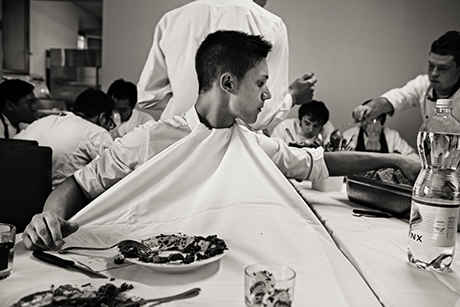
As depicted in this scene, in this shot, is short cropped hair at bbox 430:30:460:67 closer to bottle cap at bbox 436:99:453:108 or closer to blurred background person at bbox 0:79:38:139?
bottle cap at bbox 436:99:453:108

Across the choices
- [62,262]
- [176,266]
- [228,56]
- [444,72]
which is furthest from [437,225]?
[444,72]

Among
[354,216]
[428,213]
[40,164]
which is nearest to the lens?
[428,213]

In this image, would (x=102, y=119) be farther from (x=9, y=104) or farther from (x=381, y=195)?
(x=381, y=195)

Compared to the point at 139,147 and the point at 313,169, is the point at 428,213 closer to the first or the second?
the point at 313,169

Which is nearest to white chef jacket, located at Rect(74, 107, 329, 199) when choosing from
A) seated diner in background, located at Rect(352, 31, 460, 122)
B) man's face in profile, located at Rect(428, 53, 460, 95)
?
seated diner in background, located at Rect(352, 31, 460, 122)

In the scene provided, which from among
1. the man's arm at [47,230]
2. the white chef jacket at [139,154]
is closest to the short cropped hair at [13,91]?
the white chef jacket at [139,154]

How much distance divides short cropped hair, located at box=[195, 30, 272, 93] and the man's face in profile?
1563mm

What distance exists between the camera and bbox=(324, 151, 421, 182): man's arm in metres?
1.39

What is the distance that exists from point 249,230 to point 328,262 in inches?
9.2

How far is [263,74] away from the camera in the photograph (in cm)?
140

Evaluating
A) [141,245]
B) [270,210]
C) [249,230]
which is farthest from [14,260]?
[270,210]

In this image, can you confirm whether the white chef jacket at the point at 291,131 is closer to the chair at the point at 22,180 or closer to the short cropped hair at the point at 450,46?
the short cropped hair at the point at 450,46

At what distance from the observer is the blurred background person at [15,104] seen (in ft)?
11.2

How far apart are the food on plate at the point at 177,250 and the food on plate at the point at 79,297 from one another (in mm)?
112
